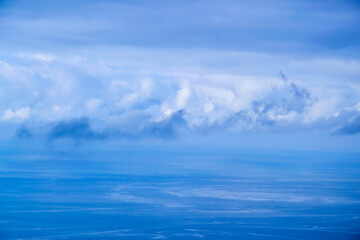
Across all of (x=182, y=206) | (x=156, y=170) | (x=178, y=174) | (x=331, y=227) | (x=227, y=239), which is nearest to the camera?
(x=227, y=239)

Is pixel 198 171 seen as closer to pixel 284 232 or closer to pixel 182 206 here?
pixel 182 206

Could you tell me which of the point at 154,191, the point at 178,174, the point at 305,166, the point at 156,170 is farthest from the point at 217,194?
the point at 305,166

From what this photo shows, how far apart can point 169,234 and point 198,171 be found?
19.9 m

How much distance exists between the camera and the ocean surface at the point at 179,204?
17.0 m

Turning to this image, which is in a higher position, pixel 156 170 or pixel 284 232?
pixel 156 170

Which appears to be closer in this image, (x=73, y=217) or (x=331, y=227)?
(x=331, y=227)

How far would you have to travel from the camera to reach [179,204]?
21984 millimetres

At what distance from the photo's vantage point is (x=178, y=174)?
34.5 meters

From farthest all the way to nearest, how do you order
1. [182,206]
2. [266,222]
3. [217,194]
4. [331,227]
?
1. [217,194]
2. [182,206]
3. [266,222]
4. [331,227]

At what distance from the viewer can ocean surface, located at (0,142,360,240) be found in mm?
17047

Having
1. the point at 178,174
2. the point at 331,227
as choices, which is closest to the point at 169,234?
the point at 331,227

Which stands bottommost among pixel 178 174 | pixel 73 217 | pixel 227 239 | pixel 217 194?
pixel 227 239

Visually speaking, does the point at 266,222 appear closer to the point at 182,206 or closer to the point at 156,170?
the point at 182,206

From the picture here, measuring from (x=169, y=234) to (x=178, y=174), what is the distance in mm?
17799
